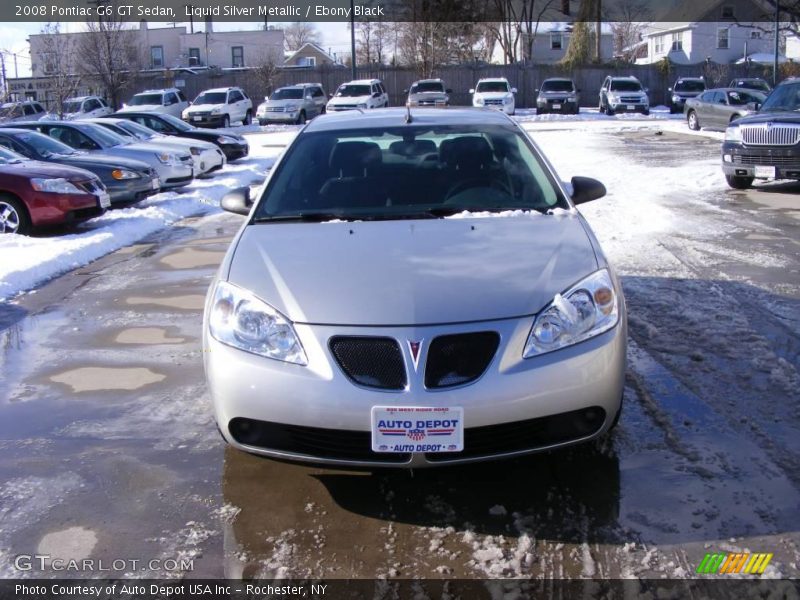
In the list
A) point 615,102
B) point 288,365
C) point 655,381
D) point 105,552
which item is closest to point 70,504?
point 105,552

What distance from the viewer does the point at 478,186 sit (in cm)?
490

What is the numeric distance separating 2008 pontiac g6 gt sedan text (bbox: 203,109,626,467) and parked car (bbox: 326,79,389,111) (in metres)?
30.9

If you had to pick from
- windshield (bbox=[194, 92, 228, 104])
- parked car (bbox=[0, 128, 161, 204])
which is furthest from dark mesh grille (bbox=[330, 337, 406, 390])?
windshield (bbox=[194, 92, 228, 104])

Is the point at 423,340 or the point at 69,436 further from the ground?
the point at 423,340

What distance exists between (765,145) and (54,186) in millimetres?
10163

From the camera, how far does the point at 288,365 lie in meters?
3.38

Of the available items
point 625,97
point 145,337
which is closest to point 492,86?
point 625,97

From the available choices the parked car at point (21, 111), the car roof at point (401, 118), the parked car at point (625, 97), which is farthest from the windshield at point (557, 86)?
the car roof at point (401, 118)

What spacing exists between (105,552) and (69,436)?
1.34 meters

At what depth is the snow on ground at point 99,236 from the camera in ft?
28.0

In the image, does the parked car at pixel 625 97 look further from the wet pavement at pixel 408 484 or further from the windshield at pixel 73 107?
the wet pavement at pixel 408 484

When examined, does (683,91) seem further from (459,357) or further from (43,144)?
(459,357)

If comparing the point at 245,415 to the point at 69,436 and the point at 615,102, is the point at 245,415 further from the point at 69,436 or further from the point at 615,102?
the point at 615,102

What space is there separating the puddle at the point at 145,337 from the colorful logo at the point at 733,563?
13.6 feet
